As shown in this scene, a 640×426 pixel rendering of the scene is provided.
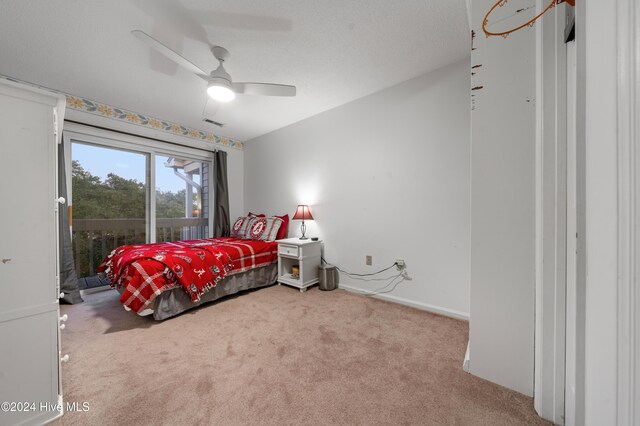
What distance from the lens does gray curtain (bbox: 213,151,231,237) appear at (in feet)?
12.7

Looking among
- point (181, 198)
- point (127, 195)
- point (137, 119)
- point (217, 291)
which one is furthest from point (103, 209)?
point (217, 291)

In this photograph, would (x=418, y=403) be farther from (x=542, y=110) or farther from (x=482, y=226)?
(x=542, y=110)

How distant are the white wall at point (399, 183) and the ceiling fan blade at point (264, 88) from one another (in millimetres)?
1053

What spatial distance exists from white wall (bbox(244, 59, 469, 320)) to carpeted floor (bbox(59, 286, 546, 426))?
51cm

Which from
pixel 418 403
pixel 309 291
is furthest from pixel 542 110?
pixel 309 291

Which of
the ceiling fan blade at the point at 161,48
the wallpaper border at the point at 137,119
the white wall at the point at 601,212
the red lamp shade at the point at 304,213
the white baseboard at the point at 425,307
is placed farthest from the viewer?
the red lamp shade at the point at 304,213

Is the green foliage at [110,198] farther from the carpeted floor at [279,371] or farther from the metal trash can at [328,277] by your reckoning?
the metal trash can at [328,277]

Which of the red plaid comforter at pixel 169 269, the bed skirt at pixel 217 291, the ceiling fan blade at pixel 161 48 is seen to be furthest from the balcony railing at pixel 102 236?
the ceiling fan blade at pixel 161 48

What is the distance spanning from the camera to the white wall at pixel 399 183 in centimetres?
208

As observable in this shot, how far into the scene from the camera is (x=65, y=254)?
252 centimetres

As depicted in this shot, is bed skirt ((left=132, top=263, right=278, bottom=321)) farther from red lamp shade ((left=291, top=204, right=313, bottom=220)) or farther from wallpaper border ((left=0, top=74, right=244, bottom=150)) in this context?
wallpaper border ((left=0, top=74, right=244, bottom=150))

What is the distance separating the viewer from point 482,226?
50.0 inches

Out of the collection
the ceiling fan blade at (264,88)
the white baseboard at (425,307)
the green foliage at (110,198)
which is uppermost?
the ceiling fan blade at (264,88)

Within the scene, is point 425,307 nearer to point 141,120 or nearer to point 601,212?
point 601,212
